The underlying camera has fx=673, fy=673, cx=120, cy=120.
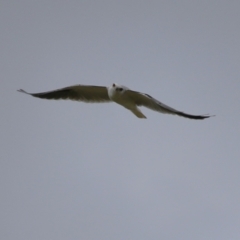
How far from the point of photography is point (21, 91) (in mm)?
15102

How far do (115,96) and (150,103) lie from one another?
1118mm

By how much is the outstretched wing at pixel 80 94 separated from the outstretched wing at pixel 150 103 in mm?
1198

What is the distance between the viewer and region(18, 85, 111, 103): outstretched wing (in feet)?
53.0

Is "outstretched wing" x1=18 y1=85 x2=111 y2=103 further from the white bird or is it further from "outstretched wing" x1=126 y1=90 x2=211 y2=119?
"outstretched wing" x1=126 y1=90 x2=211 y2=119

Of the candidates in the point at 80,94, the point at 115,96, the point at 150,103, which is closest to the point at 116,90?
the point at 115,96

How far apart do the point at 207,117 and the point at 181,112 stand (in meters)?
1.03

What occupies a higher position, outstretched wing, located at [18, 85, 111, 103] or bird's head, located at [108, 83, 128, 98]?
outstretched wing, located at [18, 85, 111, 103]

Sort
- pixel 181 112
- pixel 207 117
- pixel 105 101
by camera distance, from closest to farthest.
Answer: pixel 207 117 < pixel 181 112 < pixel 105 101

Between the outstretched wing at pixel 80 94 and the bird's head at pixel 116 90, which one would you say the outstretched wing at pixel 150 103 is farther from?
the outstretched wing at pixel 80 94

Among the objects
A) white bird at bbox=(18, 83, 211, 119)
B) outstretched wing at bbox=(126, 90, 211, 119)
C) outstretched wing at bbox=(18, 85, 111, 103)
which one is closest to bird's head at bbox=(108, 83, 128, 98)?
white bird at bbox=(18, 83, 211, 119)

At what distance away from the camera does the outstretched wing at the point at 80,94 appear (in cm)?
1616

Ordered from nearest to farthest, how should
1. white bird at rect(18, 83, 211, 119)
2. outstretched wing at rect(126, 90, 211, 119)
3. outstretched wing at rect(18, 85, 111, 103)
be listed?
white bird at rect(18, 83, 211, 119) < outstretched wing at rect(126, 90, 211, 119) < outstretched wing at rect(18, 85, 111, 103)

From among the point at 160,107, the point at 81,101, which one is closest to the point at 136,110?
the point at 160,107

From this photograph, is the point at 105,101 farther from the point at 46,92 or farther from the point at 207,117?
the point at 207,117
